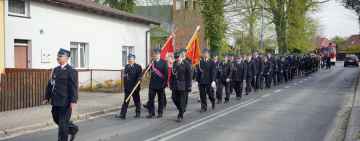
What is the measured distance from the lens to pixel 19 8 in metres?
19.6

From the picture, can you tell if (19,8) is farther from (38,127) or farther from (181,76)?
→ (181,76)

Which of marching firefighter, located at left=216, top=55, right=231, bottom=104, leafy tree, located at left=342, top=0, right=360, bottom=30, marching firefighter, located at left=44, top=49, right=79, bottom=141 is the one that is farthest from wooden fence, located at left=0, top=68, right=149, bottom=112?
leafy tree, located at left=342, top=0, right=360, bottom=30

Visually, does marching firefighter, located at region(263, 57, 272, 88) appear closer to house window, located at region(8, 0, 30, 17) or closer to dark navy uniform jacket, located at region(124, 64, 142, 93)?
house window, located at region(8, 0, 30, 17)

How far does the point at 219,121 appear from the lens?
12914 mm

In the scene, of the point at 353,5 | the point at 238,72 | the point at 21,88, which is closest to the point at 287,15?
the point at 353,5

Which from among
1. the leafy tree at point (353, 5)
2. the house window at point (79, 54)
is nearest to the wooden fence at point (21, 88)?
the house window at point (79, 54)

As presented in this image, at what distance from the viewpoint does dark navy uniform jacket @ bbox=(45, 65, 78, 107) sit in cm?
896

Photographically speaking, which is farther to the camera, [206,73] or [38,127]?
[206,73]

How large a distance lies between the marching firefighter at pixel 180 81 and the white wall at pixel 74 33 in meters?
6.88

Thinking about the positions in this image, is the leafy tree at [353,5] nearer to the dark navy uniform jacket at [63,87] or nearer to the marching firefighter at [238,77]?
the marching firefighter at [238,77]

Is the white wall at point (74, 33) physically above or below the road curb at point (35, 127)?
above

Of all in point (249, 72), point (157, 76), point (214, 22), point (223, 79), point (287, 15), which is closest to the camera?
point (157, 76)

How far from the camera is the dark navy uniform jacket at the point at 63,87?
8.96 metres

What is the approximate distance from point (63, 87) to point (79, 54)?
15.2 metres
